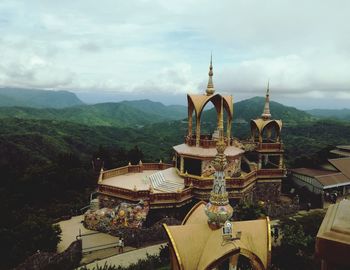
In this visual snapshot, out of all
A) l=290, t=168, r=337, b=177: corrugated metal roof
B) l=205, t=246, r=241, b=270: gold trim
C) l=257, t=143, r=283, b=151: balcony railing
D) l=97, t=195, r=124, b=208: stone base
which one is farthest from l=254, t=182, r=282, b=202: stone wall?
l=205, t=246, r=241, b=270: gold trim

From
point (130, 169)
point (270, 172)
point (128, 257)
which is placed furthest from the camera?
point (130, 169)

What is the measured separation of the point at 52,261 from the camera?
1333 centimetres

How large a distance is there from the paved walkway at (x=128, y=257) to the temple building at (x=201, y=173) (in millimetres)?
3241

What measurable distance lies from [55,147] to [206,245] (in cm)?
6702

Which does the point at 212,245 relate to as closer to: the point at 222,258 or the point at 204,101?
the point at 222,258

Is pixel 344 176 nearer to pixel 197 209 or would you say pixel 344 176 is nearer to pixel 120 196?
pixel 120 196

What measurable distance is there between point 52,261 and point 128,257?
137 inches

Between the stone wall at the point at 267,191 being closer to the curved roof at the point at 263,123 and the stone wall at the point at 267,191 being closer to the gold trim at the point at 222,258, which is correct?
the curved roof at the point at 263,123

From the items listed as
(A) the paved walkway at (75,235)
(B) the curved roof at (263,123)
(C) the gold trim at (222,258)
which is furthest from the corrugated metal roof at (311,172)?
(C) the gold trim at (222,258)

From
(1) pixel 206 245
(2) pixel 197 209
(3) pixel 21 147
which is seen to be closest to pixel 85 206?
(2) pixel 197 209

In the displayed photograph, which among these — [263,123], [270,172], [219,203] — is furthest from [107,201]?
[219,203]

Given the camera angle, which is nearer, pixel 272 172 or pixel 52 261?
pixel 52 261

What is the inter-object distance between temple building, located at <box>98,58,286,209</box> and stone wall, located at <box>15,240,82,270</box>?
5.28m

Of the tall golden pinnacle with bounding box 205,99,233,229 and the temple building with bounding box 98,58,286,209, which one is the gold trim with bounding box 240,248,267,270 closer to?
the tall golden pinnacle with bounding box 205,99,233,229
